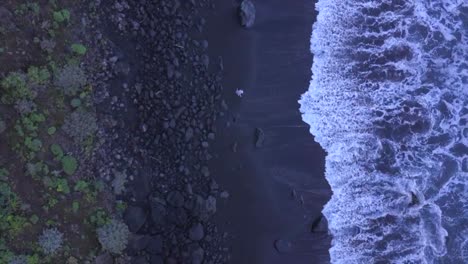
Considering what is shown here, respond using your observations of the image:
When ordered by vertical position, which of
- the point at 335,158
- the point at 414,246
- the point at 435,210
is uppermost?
the point at 335,158

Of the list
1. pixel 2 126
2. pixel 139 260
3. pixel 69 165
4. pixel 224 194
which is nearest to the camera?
pixel 2 126

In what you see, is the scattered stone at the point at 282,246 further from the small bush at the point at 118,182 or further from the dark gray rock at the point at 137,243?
the small bush at the point at 118,182

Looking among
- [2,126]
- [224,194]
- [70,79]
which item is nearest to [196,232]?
[224,194]

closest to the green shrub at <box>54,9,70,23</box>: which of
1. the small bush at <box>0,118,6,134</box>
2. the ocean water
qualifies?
the small bush at <box>0,118,6,134</box>

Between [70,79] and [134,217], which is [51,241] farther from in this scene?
[70,79]

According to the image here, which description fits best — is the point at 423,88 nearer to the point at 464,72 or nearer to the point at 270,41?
the point at 464,72

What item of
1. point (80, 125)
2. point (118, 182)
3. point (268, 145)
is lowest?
point (118, 182)

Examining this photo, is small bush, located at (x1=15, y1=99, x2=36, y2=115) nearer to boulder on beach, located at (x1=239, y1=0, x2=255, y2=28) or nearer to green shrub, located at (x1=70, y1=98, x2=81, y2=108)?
green shrub, located at (x1=70, y1=98, x2=81, y2=108)

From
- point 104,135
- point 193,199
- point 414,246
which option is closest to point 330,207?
point 414,246
